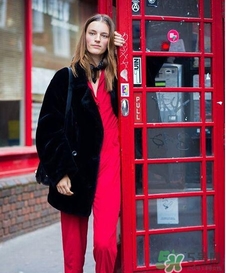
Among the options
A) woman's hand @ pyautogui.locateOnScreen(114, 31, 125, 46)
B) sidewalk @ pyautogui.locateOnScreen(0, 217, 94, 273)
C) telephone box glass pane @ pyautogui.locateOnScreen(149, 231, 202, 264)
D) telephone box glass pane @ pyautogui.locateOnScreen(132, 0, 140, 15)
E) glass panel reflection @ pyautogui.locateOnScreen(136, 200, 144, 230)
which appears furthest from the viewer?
sidewalk @ pyautogui.locateOnScreen(0, 217, 94, 273)

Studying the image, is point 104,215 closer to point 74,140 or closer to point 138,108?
point 74,140

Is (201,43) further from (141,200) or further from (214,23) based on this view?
(141,200)

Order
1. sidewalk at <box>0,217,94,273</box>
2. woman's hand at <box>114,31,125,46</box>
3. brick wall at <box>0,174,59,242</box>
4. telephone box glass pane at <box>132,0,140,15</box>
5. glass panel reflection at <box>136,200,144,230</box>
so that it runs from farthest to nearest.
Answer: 1. brick wall at <box>0,174,59,242</box>
2. sidewalk at <box>0,217,94,273</box>
3. glass panel reflection at <box>136,200,144,230</box>
4. telephone box glass pane at <box>132,0,140,15</box>
5. woman's hand at <box>114,31,125,46</box>

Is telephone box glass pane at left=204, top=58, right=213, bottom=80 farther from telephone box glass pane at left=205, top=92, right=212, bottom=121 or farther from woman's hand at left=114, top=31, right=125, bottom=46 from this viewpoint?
woman's hand at left=114, top=31, right=125, bottom=46

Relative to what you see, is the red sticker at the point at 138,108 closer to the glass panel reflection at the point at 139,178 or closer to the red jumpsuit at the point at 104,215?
the red jumpsuit at the point at 104,215

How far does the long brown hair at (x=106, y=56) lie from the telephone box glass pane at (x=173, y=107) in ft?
1.22

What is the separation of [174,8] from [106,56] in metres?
0.67

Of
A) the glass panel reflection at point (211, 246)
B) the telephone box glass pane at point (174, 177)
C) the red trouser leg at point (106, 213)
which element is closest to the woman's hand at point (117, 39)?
Answer: the red trouser leg at point (106, 213)

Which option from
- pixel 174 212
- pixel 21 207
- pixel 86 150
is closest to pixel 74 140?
pixel 86 150

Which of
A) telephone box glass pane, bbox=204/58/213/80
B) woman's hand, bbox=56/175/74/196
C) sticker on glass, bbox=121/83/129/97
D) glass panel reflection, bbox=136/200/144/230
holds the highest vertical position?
telephone box glass pane, bbox=204/58/213/80

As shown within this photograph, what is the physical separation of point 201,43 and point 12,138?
346 cm

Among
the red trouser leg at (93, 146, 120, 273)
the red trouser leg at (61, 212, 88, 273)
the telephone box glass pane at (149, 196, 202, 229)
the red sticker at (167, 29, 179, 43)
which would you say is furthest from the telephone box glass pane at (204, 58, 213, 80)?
the red trouser leg at (61, 212, 88, 273)

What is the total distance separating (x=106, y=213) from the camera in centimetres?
390

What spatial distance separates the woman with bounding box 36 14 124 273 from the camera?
3893mm
